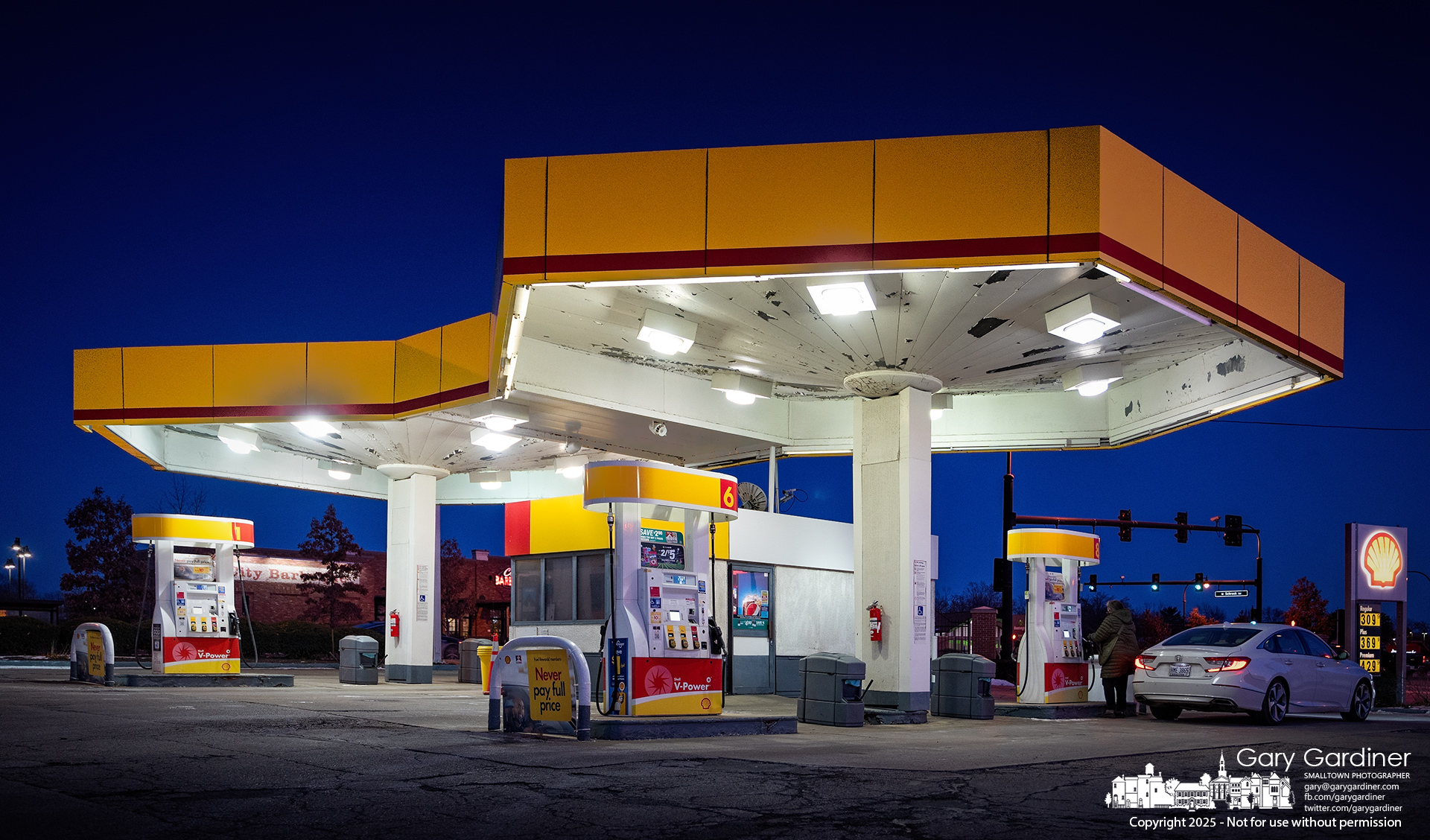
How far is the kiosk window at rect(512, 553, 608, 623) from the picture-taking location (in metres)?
21.3

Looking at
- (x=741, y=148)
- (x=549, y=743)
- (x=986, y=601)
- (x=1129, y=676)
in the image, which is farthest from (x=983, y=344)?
(x=986, y=601)

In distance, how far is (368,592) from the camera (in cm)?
5350

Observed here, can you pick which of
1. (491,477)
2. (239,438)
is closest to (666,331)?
(239,438)

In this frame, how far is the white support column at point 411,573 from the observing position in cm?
2564

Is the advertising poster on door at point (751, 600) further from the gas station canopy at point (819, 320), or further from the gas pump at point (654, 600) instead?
the gas pump at point (654, 600)

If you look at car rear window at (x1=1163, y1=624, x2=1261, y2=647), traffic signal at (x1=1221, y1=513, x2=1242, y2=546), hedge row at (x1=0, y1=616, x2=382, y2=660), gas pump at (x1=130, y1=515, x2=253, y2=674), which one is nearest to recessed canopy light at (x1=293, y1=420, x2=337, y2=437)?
gas pump at (x1=130, y1=515, x2=253, y2=674)

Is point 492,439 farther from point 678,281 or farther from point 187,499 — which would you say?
point 187,499

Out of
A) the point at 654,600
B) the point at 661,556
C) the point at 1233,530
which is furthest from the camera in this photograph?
the point at 1233,530

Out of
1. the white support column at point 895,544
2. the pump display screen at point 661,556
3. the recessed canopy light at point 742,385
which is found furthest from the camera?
the recessed canopy light at point 742,385

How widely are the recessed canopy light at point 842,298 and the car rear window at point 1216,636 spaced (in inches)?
270

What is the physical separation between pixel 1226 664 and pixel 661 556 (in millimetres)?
7784

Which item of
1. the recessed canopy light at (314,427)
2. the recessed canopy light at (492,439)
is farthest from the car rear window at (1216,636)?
the recessed canopy light at (314,427)

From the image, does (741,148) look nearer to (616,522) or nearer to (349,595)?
(616,522)

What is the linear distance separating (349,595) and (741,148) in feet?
153
